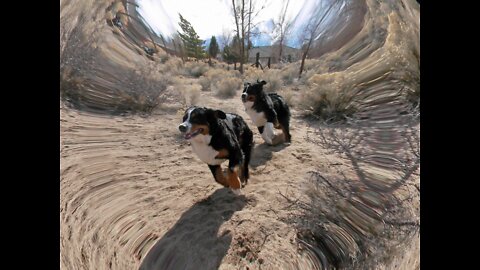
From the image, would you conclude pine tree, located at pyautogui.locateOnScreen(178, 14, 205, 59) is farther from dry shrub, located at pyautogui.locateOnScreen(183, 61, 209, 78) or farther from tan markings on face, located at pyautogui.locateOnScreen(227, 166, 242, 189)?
tan markings on face, located at pyautogui.locateOnScreen(227, 166, 242, 189)

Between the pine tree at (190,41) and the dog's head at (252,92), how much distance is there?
0.61 meters

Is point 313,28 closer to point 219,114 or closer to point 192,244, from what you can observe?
point 219,114

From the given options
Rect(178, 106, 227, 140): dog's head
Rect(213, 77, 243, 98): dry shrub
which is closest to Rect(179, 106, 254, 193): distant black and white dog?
Rect(178, 106, 227, 140): dog's head

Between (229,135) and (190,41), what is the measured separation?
1.83ft

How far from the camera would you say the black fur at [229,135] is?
3.08 ft

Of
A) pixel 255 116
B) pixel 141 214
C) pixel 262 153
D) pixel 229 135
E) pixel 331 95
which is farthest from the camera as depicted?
pixel 255 116

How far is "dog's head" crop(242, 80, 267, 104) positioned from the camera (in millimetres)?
1369

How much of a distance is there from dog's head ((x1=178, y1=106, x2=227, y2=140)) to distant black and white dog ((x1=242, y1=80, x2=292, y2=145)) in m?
0.48

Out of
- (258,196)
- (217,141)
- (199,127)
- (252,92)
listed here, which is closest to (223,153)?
(217,141)

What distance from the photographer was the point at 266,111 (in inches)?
69.7

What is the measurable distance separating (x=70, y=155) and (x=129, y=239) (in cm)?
23

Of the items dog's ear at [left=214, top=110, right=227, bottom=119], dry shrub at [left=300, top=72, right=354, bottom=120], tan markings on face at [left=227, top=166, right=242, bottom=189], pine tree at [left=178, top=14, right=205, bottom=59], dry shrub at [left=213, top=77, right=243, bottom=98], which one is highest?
pine tree at [left=178, top=14, right=205, bottom=59]

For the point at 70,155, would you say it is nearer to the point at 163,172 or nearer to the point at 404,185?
the point at 163,172

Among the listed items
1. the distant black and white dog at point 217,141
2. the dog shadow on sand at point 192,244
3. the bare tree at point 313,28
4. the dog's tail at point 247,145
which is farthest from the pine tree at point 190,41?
the dog's tail at point 247,145
